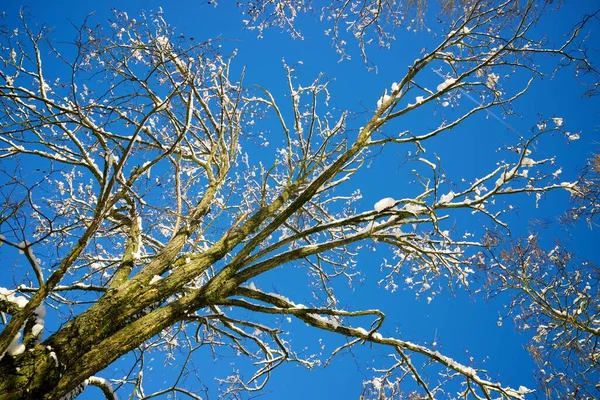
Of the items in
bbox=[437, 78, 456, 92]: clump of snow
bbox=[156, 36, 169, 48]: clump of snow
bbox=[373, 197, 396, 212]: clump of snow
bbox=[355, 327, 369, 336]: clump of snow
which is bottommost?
bbox=[355, 327, 369, 336]: clump of snow

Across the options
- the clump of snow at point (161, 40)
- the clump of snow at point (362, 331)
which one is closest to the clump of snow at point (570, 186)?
the clump of snow at point (362, 331)

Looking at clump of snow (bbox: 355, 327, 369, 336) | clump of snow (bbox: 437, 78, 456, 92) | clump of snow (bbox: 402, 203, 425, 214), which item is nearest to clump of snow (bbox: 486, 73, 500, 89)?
clump of snow (bbox: 437, 78, 456, 92)

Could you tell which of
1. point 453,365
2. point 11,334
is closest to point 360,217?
point 453,365

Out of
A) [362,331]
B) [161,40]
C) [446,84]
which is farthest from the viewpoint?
Result: [161,40]

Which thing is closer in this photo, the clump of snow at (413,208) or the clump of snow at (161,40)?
the clump of snow at (413,208)

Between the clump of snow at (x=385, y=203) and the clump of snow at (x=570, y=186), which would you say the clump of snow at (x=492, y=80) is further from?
the clump of snow at (x=385, y=203)

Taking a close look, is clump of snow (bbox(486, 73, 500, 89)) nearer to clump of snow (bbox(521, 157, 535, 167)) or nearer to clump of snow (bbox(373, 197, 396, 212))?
clump of snow (bbox(521, 157, 535, 167))

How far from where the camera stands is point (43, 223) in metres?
5.46

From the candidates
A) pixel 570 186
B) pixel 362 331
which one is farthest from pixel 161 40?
pixel 570 186

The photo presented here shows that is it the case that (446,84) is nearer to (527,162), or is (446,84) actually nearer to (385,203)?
(527,162)

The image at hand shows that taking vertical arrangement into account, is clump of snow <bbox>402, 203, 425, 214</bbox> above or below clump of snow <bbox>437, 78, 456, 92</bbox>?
below

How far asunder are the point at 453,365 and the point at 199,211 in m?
3.33

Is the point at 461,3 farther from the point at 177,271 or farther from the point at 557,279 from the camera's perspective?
the point at 557,279

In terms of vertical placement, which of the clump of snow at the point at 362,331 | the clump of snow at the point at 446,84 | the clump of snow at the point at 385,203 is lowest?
the clump of snow at the point at 362,331
